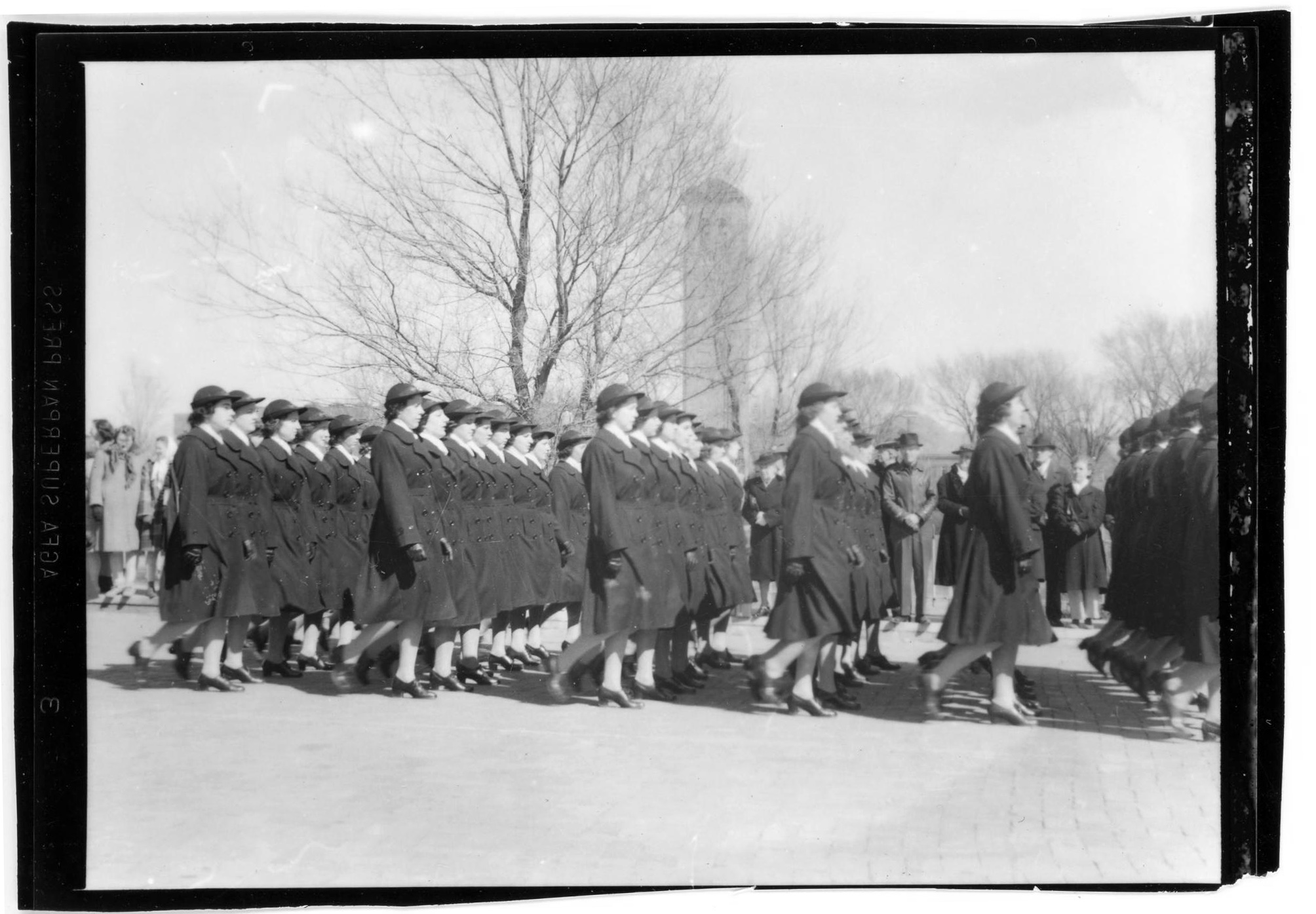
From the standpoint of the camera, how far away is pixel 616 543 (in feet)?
19.6

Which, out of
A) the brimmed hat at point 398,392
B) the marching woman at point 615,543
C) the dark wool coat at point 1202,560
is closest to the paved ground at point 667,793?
the marching woman at point 615,543

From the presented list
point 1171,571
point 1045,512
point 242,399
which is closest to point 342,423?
point 242,399

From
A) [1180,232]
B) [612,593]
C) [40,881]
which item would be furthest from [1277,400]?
[40,881]

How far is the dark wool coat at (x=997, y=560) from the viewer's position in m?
5.73

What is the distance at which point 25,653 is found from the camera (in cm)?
588

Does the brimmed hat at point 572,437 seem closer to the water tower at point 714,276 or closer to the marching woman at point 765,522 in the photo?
the water tower at point 714,276

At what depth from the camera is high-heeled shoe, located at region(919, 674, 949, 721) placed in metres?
5.79

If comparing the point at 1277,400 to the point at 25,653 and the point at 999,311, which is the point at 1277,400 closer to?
the point at 999,311

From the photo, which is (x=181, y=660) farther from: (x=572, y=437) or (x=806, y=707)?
(x=806, y=707)

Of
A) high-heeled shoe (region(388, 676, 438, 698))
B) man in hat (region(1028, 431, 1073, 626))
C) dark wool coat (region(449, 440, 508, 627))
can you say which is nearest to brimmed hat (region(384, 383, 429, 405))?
dark wool coat (region(449, 440, 508, 627))

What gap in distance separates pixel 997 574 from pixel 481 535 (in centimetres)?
223

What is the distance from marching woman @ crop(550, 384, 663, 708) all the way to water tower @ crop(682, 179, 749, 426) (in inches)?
13.3

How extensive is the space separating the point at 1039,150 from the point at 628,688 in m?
2.86

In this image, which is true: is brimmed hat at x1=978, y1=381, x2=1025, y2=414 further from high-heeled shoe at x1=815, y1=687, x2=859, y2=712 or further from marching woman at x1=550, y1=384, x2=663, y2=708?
marching woman at x1=550, y1=384, x2=663, y2=708
